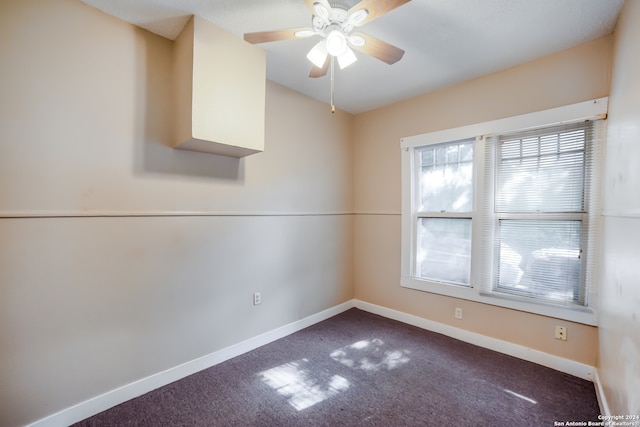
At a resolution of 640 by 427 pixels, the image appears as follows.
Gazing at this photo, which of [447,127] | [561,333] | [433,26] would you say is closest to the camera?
Answer: [433,26]

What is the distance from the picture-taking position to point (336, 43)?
1.57 metres

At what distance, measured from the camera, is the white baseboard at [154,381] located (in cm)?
165

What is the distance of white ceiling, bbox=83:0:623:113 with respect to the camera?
1.71m

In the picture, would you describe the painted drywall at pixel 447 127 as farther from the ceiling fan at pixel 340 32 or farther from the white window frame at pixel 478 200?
the ceiling fan at pixel 340 32

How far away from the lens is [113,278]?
5.96ft

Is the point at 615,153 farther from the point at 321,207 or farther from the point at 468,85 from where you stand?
the point at 321,207

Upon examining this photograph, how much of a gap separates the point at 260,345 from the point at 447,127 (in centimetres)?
281

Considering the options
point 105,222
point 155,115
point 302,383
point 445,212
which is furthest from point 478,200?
point 105,222

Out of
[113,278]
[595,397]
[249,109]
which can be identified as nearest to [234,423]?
[113,278]

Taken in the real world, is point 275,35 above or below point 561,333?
above

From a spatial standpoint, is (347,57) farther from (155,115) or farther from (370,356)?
(370,356)

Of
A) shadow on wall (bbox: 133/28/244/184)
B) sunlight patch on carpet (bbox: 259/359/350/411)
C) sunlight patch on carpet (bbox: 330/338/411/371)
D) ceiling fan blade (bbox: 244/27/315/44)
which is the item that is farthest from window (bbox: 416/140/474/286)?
shadow on wall (bbox: 133/28/244/184)

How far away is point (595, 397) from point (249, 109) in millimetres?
3149

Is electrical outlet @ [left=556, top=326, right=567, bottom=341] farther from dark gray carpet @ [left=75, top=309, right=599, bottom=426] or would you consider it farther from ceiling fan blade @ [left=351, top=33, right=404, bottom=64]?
ceiling fan blade @ [left=351, top=33, right=404, bottom=64]
